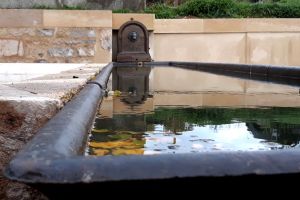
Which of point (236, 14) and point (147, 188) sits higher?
point (236, 14)

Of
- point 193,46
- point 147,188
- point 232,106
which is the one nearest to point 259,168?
point 147,188

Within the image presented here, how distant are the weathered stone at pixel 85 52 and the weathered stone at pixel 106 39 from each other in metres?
0.19

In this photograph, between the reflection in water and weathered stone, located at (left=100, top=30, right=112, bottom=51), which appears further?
weathered stone, located at (left=100, top=30, right=112, bottom=51)

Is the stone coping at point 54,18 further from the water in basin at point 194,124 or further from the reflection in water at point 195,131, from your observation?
the reflection in water at point 195,131

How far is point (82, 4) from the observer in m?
9.63

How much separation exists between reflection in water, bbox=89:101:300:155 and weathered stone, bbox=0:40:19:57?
6119mm

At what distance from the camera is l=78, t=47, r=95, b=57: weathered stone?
854 centimetres

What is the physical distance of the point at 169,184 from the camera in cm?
76

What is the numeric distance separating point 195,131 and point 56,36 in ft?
22.4

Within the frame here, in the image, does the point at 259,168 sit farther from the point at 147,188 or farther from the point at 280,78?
the point at 280,78

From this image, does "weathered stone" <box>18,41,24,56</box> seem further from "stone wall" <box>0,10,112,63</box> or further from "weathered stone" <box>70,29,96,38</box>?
"weathered stone" <box>70,29,96,38</box>

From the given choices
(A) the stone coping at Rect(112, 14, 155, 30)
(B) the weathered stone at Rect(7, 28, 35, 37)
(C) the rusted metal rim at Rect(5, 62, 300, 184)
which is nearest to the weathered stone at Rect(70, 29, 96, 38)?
(A) the stone coping at Rect(112, 14, 155, 30)

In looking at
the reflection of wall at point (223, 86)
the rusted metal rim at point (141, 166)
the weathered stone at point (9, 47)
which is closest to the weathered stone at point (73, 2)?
the weathered stone at point (9, 47)

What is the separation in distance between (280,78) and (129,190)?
465 centimetres
